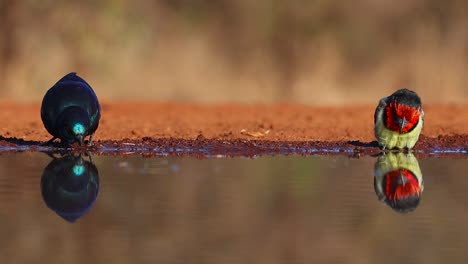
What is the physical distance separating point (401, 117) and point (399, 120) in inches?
1.4

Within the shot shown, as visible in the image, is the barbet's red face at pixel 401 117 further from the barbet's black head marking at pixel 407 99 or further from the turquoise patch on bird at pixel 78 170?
the turquoise patch on bird at pixel 78 170

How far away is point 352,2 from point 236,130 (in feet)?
19.6

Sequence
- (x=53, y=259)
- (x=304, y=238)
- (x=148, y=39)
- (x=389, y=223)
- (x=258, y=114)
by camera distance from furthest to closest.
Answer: (x=148, y=39)
(x=258, y=114)
(x=389, y=223)
(x=304, y=238)
(x=53, y=259)

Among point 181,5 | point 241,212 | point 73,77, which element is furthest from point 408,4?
point 241,212

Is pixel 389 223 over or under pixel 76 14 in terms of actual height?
under

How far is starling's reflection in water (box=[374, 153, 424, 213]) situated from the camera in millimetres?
8078

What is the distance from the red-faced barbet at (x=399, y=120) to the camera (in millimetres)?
10758

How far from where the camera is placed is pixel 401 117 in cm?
1083

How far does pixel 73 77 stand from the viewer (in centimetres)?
1163

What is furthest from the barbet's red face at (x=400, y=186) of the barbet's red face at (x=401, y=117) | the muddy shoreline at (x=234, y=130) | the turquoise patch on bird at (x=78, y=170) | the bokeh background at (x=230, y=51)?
the bokeh background at (x=230, y=51)

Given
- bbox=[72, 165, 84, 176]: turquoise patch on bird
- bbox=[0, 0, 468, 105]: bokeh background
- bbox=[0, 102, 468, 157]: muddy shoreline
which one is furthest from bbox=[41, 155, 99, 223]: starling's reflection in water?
bbox=[0, 0, 468, 105]: bokeh background

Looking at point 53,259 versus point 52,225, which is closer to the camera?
point 53,259

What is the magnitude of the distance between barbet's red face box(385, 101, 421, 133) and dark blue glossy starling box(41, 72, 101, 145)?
2916 mm

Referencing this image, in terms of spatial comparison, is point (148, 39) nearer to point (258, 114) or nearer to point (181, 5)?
point (181, 5)
